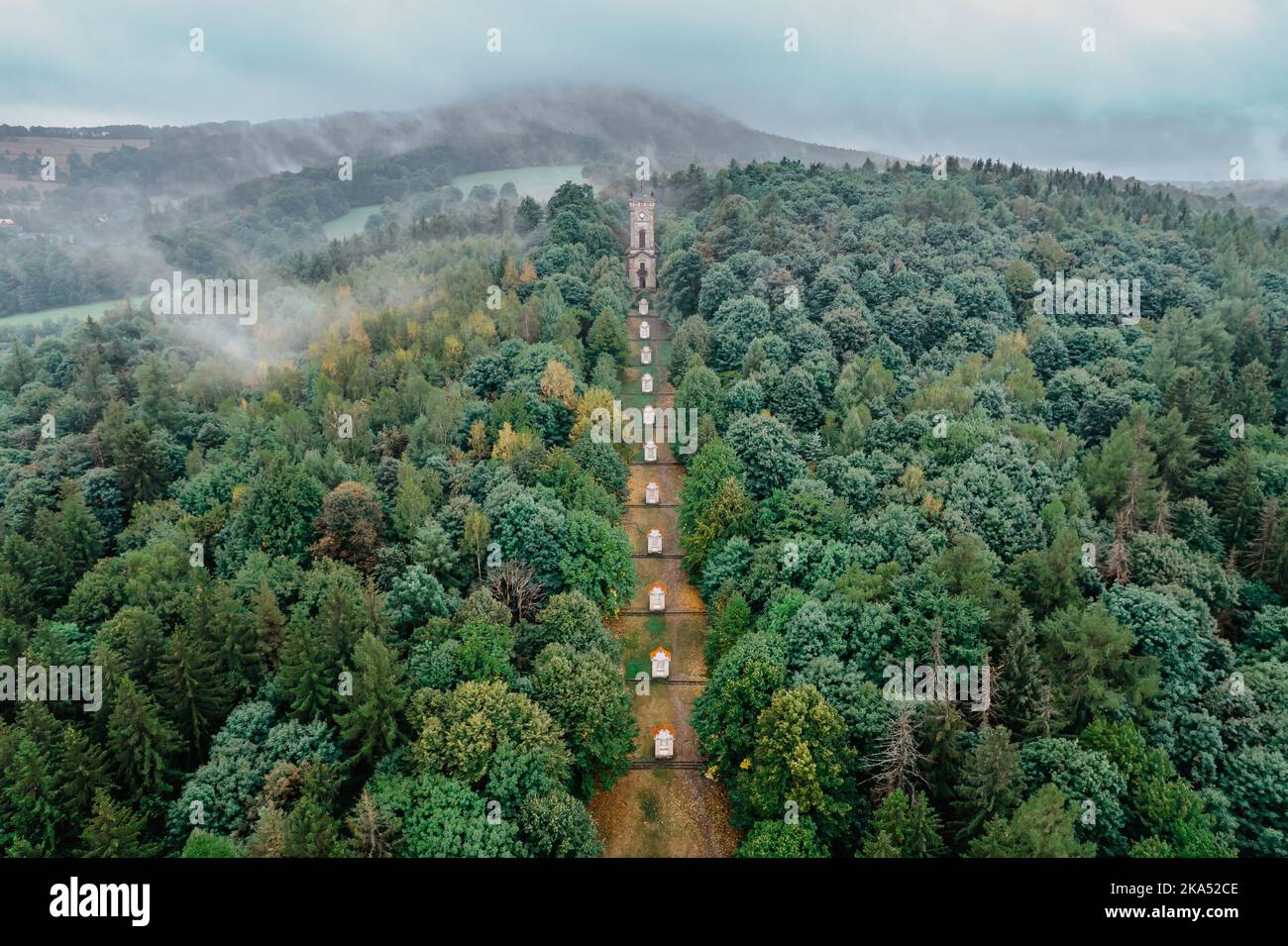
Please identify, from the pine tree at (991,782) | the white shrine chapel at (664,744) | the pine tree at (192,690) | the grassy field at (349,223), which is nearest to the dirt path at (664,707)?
the white shrine chapel at (664,744)

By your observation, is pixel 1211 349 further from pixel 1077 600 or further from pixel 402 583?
pixel 402 583

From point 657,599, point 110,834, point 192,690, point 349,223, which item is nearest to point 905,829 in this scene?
point 657,599

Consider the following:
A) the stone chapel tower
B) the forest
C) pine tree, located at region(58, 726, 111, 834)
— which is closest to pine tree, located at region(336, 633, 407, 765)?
the forest

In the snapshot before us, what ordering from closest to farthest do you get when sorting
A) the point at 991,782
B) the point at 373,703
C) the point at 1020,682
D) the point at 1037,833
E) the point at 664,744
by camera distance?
the point at 1037,833 → the point at 991,782 → the point at 373,703 → the point at 1020,682 → the point at 664,744

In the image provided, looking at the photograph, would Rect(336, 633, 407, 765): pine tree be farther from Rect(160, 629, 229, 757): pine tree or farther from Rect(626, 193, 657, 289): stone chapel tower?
Rect(626, 193, 657, 289): stone chapel tower

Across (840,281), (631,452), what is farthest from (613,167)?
(631,452)

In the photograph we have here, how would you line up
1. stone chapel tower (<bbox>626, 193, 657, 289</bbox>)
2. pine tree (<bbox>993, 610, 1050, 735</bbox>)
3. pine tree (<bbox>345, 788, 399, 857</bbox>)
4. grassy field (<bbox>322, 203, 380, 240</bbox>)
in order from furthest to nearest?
grassy field (<bbox>322, 203, 380, 240</bbox>) < stone chapel tower (<bbox>626, 193, 657, 289</bbox>) < pine tree (<bbox>993, 610, 1050, 735</bbox>) < pine tree (<bbox>345, 788, 399, 857</bbox>)

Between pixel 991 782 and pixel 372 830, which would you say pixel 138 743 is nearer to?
pixel 372 830
